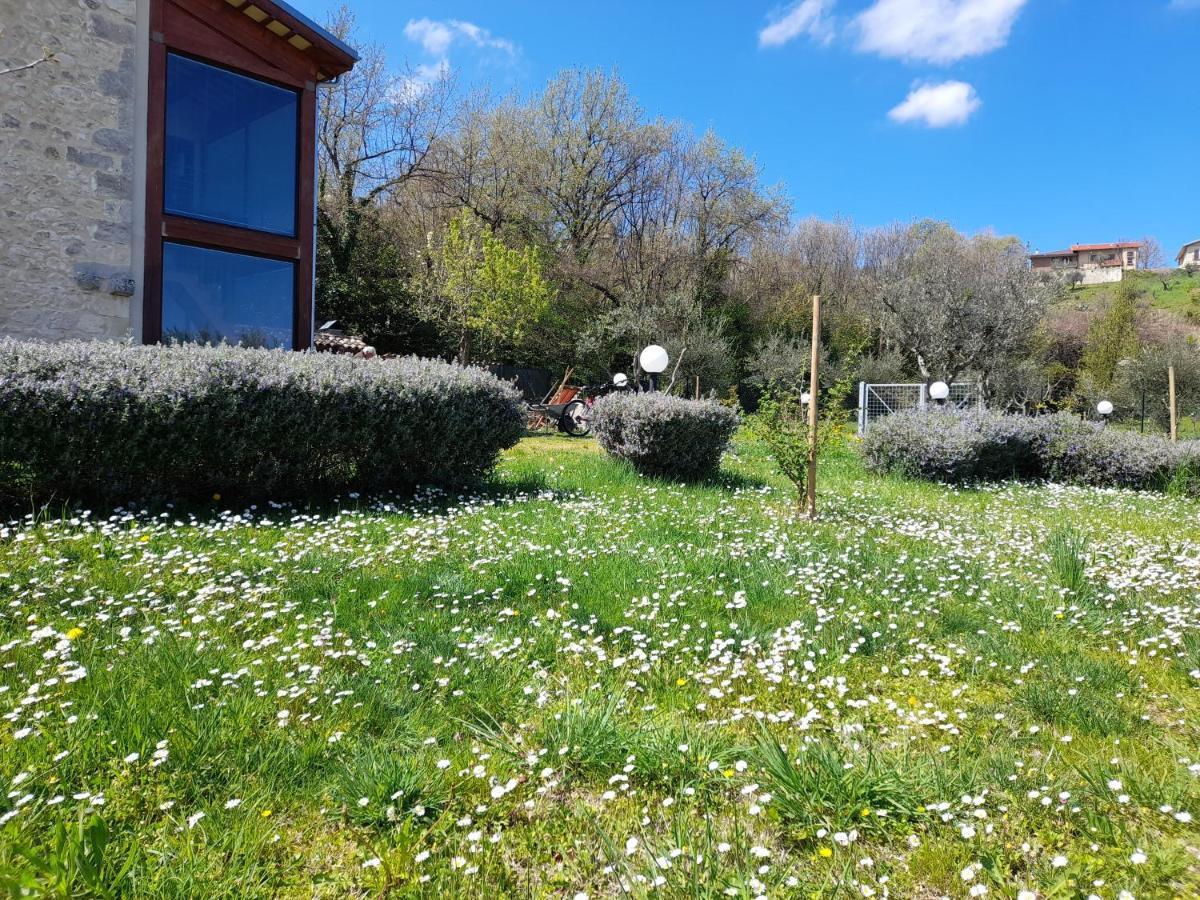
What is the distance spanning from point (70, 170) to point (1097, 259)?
83.5 meters

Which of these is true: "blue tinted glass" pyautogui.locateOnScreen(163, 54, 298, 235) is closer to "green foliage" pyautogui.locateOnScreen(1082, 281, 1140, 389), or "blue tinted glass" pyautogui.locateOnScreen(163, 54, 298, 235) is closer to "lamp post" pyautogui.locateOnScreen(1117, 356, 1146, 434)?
"lamp post" pyautogui.locateOnScreen(1117, 356, 1146, 434)

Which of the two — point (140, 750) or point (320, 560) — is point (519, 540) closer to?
point (320, 560)

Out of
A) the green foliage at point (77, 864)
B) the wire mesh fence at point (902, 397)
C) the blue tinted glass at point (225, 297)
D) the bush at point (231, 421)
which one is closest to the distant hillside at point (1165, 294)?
the wire mesh fence at point (902, 397)

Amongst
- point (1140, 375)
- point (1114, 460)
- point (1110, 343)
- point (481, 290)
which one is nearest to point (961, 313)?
point (1140, 375)

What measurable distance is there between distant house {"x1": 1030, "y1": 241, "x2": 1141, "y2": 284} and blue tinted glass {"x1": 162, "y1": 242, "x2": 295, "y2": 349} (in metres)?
59.6

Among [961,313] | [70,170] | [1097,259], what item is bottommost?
[70,170]

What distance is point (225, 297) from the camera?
895cm

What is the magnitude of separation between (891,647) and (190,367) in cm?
517

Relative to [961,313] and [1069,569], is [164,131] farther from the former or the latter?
[961,313]

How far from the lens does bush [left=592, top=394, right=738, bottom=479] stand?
25.7 ft

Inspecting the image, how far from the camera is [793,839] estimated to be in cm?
192

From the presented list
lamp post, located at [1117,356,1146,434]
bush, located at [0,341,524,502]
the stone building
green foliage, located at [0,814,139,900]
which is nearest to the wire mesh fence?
lamp post, located at [1117,356,1146,434]

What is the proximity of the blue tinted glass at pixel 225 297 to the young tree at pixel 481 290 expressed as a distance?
26.5ft

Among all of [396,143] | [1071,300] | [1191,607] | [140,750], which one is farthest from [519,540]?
[1071,300]
